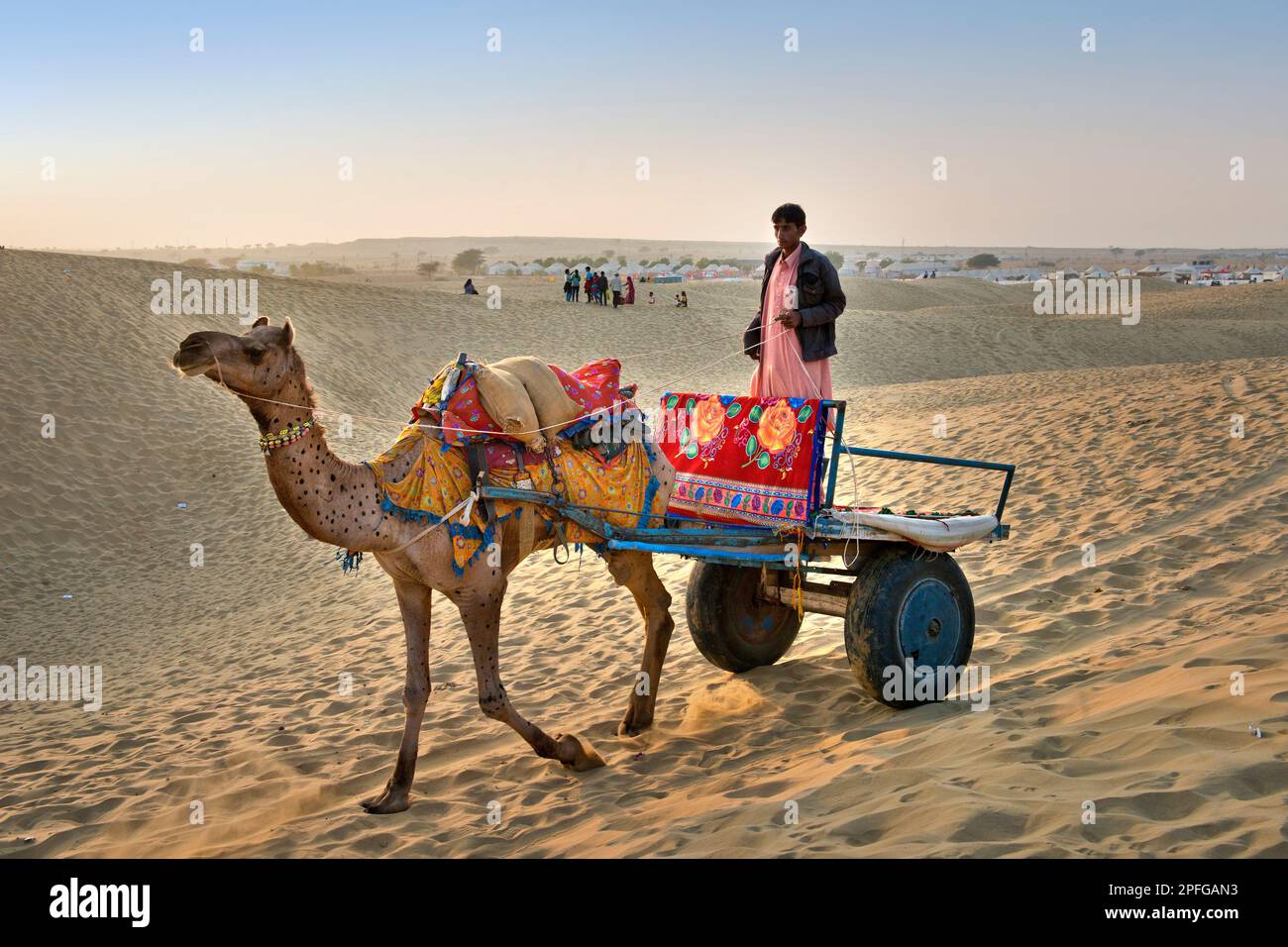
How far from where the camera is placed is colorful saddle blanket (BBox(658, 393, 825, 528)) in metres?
6.12

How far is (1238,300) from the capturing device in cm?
4584

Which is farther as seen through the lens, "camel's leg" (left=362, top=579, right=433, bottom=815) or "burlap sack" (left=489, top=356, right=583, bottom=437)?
"burlap sack" (left=489, top=356, right=583, bottom=437)

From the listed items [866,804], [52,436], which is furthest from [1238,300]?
[866,804]

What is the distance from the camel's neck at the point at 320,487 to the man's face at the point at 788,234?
305cm

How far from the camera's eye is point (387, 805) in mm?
5730

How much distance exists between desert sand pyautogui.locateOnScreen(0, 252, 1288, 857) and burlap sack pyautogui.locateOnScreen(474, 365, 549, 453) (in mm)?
2038

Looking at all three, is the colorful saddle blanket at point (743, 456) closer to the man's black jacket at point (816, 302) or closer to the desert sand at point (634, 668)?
the man's black jacket at point (816, 302)

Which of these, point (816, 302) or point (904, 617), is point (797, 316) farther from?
point (904, 617)

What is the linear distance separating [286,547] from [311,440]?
10.1 meters

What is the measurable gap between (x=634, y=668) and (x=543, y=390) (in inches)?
120
